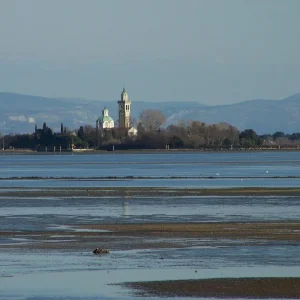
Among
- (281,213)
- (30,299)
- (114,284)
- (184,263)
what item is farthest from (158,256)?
(281,213)

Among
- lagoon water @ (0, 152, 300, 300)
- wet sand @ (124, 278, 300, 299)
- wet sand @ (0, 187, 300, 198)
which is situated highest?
wet sand @ (0, 187, 300, 198)

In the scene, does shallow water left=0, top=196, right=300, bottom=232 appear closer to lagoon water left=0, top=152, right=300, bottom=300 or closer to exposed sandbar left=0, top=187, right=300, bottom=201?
lagoon water left=0, top=152, right=300, bottom=300

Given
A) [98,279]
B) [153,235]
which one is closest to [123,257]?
[98,279]

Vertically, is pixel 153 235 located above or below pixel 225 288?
above

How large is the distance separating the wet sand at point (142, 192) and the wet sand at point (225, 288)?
3096 centimetres

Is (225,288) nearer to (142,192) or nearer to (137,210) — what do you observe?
(137,210)

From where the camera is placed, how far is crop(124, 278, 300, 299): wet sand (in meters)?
21.0

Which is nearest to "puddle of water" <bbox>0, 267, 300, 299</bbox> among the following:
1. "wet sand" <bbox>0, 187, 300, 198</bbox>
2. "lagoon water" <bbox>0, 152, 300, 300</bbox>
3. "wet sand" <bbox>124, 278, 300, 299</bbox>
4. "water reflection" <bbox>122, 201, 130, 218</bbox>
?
"lagoon water" <bbox>0, 152, 300, 300</bbox>

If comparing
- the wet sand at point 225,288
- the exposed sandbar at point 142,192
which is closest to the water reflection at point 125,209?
the exposed sandbar at point 142,192

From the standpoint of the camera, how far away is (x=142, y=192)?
56.2 meters

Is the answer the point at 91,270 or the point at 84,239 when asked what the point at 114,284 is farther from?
the point at 84,239

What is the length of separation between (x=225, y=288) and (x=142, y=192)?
34.7 metres

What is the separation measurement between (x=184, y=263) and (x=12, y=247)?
5551 mm

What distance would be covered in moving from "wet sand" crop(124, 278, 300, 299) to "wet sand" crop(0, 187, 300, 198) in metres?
31.0
